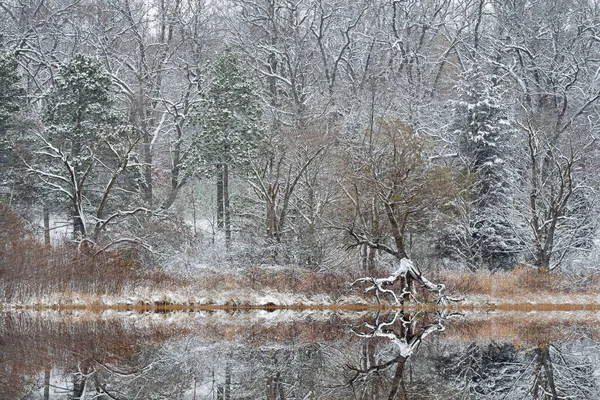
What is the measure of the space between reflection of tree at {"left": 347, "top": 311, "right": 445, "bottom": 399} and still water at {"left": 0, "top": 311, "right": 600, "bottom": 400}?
28 millimetres

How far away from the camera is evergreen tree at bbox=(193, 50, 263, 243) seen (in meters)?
36.3

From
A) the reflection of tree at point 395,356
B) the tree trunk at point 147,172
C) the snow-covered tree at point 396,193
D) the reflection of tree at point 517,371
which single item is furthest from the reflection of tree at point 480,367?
the tree trunk at point 147,172

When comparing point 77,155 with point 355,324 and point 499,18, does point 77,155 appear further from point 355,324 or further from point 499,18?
point 499,18

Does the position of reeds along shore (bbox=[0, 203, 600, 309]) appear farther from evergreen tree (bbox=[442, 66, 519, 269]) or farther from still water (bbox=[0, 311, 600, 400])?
still water (bbox=[0, 311, 600, 400])

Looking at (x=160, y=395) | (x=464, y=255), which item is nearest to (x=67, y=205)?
(x=464, y=255)

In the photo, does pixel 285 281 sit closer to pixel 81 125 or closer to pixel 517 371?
pixel 81 125

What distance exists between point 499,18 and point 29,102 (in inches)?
928

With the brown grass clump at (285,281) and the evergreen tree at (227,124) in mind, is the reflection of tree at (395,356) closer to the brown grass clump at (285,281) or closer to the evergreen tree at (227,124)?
the brown grass clump at (285,281)

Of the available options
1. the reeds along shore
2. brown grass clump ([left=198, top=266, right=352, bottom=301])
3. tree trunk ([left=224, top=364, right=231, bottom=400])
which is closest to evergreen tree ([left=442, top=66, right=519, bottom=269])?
the reeds along shore

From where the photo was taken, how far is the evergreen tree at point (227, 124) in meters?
36.3

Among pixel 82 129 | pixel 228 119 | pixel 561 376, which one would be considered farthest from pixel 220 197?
pixel 561 376

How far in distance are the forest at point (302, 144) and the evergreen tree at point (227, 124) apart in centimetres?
10

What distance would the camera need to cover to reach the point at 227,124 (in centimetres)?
3678

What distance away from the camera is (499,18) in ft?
129
